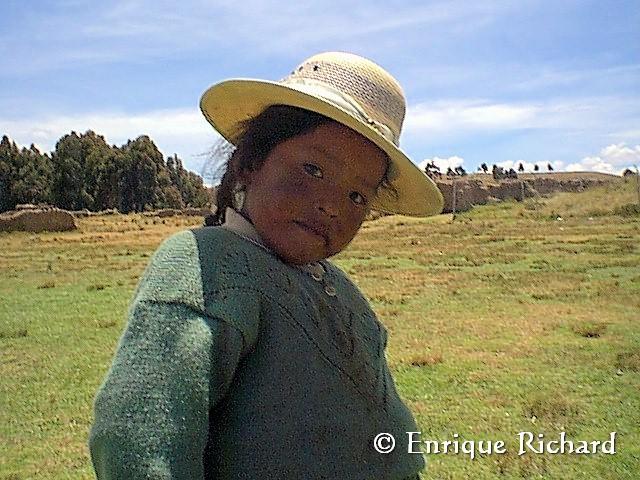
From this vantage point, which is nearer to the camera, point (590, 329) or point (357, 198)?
point (357, 198)

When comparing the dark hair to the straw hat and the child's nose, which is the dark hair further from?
the child's nose

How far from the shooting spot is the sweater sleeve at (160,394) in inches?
35.9

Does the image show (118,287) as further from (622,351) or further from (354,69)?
(354,69)

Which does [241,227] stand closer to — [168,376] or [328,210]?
[328,210]

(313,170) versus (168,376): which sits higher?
(313,170)

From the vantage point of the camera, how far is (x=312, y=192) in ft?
3.99

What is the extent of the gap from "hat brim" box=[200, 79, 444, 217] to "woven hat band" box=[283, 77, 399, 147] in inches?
0.7

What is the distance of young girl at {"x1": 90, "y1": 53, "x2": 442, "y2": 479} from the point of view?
3.12ft

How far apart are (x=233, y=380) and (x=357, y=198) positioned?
436 millimetres

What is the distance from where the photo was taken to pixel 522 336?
655cm

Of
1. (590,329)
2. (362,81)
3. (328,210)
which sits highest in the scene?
(362,81)

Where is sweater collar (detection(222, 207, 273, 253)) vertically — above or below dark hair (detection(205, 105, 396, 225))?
below

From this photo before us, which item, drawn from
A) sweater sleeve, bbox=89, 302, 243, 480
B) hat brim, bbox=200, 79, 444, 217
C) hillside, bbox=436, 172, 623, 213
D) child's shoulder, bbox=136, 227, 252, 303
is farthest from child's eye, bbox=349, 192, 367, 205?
hillside, bbox=436, 172, 623, 213

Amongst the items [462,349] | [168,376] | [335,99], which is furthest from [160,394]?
[462,349]
